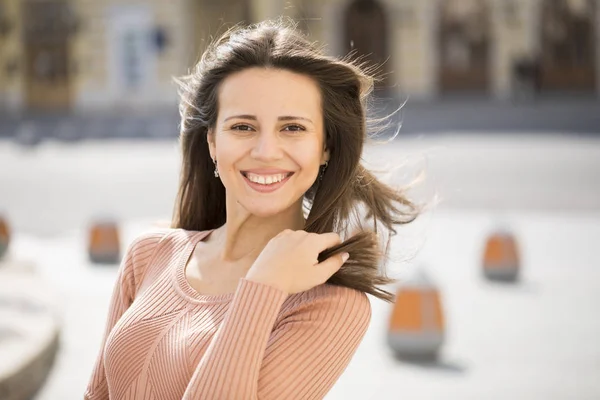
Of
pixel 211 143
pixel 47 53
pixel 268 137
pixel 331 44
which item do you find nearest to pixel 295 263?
pixel 268 137

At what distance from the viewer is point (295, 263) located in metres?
2.53

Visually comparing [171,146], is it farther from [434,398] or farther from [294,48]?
[294,48]

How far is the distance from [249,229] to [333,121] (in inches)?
13.8

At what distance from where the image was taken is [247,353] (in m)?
2.40

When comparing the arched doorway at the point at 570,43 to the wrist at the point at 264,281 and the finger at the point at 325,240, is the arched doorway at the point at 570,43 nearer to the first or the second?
the finger at the point at 325,240

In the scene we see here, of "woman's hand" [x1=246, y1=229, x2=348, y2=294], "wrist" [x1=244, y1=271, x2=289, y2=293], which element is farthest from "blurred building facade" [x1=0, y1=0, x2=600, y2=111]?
"wrist" [x1=244, y1=271, x2=289, y2=293]

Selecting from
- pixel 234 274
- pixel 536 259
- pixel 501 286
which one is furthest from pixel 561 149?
pixel 234 274

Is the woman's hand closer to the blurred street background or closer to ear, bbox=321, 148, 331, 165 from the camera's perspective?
ear, bbox=321, 148, 331, 165

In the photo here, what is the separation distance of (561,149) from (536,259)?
1154 centimetres

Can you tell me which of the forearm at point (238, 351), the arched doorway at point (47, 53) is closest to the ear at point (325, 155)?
the forearm at point (238, 351)

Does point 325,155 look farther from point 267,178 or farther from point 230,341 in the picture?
point 230,341

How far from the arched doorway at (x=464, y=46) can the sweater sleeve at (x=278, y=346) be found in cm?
3489

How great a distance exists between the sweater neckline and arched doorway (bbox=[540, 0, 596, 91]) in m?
34.3

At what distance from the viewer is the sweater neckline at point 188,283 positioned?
8.83 feet
